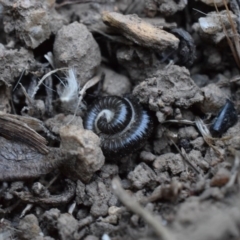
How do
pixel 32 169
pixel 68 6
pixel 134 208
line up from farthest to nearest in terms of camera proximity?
pixel 68 6, pixel 32 169, pixel 134 208

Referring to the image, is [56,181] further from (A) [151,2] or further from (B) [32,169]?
(A) [151,2]

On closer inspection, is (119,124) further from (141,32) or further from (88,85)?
(141,32)

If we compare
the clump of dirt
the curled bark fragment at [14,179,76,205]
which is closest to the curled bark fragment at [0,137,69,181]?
the clump of dirt

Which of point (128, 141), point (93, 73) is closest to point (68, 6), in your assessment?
point (93, 73)

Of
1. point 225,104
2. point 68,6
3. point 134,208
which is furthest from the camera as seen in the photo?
point 68,6

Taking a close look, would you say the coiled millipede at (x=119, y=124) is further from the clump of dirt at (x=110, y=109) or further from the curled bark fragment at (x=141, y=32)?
the curled bark fragment at (x=141, y=32)

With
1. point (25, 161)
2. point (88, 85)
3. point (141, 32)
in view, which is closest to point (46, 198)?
point (25, 161)

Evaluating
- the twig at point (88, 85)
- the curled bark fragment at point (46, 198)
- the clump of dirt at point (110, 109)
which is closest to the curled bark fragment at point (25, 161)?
the clump of dirt at point (110, 109)

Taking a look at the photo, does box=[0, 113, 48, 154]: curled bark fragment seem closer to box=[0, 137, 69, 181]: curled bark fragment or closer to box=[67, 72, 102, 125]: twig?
box=[0, 137, 69, 181]: curled bark fragment
